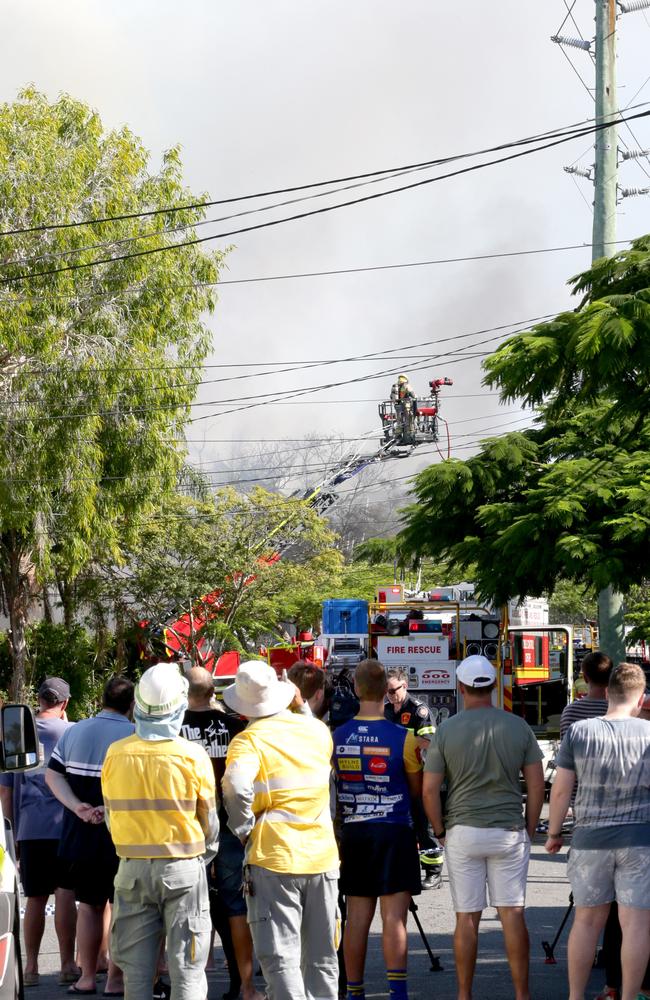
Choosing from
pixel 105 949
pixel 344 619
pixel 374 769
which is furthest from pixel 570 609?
pixel 374 769

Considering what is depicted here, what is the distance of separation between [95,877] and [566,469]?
9987 millimetres

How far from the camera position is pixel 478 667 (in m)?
6.24

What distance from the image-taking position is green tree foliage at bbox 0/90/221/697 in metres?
22.8

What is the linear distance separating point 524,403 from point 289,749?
4.27m

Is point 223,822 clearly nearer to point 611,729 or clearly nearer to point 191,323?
point 611,729

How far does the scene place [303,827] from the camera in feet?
17.3

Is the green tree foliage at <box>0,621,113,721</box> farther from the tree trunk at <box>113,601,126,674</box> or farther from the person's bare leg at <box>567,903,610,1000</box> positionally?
the person's bare leg at <box>567,903,610,1000</box>

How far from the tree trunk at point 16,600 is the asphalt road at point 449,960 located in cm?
1971

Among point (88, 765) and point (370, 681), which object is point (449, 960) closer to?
point (370, 681)

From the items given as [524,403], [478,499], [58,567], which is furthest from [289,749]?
[58,567]

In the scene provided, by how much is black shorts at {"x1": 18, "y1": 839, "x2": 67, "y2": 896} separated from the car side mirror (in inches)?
79.3

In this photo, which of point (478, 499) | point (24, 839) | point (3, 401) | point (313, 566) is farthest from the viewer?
point (313, 566)

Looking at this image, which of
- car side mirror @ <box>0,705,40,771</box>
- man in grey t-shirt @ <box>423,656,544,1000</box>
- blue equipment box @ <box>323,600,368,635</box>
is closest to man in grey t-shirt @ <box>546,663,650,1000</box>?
man in grey t-shirt @ <box>423,656,544,1000</box>

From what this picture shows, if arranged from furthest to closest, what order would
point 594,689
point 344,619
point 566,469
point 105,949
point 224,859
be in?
point 344,619 → point 566,469 → point 594,689 → point 105,949 → point 224,859
